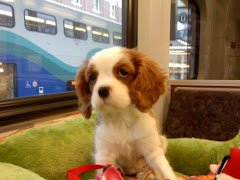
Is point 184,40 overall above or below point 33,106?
above

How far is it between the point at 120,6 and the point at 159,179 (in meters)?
1.84

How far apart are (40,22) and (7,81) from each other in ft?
1.56

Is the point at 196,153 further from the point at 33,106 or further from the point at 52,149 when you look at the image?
the point at 33,106

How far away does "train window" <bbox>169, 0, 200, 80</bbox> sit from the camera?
2.58 m

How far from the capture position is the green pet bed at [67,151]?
106 centimetres

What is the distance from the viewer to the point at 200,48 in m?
2.81

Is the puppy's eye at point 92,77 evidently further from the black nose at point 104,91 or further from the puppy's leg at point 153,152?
the puppy's leg at point 153,152

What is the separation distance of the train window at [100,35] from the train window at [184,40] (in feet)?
2.30

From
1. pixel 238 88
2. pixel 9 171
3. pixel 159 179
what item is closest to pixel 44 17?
pixel 9 171

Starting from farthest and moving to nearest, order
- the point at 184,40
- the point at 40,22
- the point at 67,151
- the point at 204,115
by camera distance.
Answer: the point at 184,40, the point at 204,115, the point at 40,22, the point at 67,151

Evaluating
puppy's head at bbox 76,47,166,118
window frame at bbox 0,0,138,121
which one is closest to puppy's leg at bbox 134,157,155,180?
puppy's head at bbox 76,47,166,118

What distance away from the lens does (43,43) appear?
1.67 m

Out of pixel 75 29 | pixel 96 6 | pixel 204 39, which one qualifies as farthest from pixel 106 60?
pixel 204 39

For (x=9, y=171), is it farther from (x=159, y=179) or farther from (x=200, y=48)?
(x=200, y=48)
